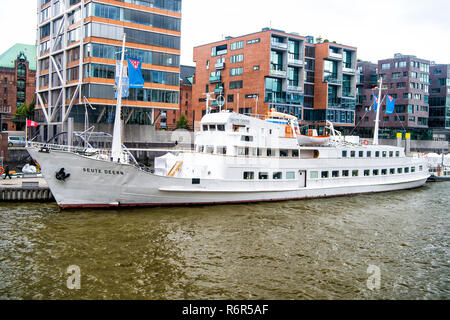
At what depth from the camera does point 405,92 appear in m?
83.8

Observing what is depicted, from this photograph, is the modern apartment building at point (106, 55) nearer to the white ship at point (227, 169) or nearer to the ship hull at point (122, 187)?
the white ship at point (227, 169)

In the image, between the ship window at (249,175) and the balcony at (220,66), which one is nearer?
the ship window at (249,175)

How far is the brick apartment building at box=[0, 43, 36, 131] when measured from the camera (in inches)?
3605

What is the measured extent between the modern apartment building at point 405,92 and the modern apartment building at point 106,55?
4771cm

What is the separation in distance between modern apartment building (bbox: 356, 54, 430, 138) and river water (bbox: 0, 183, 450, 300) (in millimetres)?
63617

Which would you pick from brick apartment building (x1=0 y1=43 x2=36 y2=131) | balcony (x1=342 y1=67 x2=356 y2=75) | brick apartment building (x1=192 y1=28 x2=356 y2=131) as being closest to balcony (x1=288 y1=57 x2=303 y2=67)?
brick apartment building (x1=192 y1=28 x2=356 y2=131)

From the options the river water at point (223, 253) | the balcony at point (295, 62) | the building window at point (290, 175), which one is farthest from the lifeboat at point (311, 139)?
the balcony at point (295, 62)

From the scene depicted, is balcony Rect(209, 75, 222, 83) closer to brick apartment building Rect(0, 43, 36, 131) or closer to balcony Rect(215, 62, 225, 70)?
balcony Rect(215, 62, 225, 70)

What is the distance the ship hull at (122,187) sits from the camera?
79.6 feet

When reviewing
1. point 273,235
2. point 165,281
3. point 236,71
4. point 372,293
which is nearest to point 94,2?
point 236,71

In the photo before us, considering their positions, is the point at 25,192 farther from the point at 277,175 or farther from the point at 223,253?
the point at 277,175

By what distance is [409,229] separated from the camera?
2295 cm
